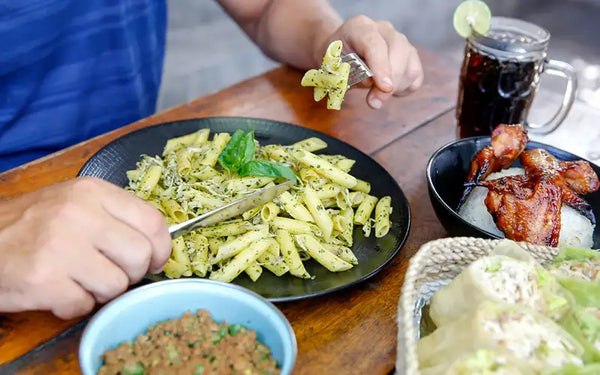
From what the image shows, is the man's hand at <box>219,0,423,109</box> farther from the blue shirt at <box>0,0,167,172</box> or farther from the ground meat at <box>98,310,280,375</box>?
the ground meat at <box>98,310,280,375</box>

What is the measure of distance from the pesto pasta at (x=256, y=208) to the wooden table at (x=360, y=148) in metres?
0.10

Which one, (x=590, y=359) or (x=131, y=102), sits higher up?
(x=590, y=359)

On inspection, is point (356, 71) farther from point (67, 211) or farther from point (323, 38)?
point (67, 211)

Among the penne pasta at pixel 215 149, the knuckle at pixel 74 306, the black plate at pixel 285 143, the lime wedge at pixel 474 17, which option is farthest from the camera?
the lime wedge at pixel 474 17

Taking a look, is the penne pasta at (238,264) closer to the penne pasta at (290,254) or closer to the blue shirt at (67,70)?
the penne pasta at (290,254)

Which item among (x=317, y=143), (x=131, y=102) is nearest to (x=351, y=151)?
(x=317, y=143)

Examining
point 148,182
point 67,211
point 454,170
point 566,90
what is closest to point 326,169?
point 454,170

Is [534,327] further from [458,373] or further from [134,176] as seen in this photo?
[134,176]

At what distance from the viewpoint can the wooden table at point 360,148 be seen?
1031 mm

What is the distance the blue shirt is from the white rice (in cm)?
126

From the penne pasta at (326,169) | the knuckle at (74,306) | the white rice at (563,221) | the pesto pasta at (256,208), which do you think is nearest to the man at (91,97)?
the knuckle at (74,306)

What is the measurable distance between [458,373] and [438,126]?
53.1 inches

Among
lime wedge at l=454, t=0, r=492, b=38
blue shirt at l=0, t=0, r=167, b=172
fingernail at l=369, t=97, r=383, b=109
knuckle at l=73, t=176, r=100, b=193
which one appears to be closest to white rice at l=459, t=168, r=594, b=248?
fingernail at l=369, t=97, r=383, b=109

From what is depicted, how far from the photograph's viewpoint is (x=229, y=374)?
2.68 feet
